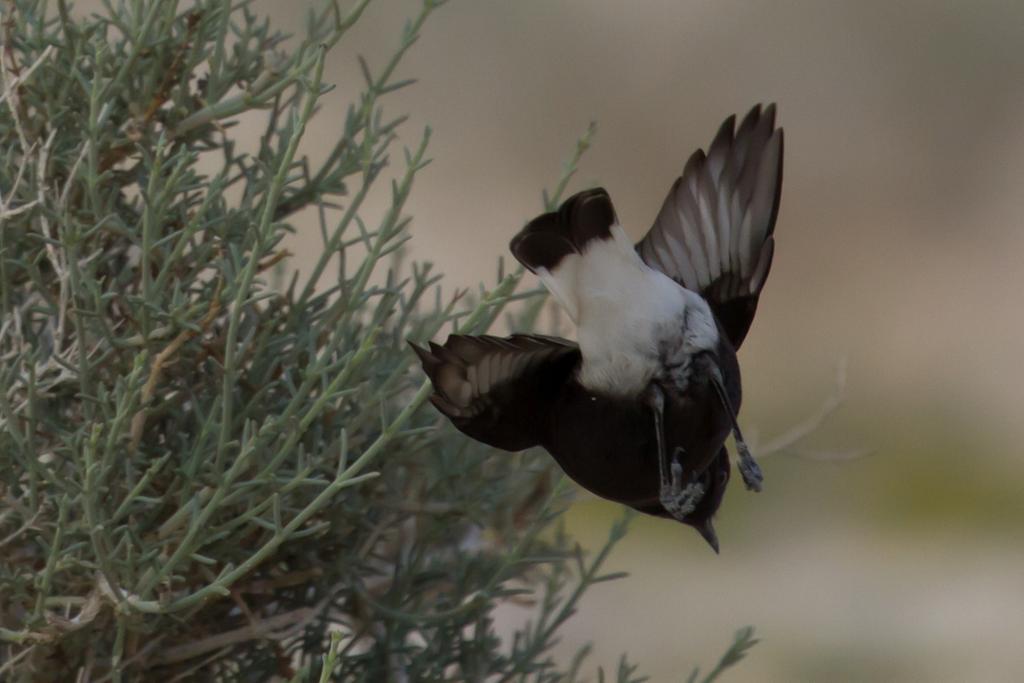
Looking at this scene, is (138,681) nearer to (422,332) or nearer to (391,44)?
(422,332)

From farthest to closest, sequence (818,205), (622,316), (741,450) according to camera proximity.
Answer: (818,205) < (741,450) < (622,316)

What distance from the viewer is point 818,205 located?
12.9 ft

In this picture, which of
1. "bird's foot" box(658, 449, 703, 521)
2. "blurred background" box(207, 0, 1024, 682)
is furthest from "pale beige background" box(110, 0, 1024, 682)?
"bird's foot" box(658, 449, 703, 521)

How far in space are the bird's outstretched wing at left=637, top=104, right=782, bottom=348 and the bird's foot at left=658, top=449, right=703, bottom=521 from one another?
0.44 feet

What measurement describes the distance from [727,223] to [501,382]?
0.79 ft

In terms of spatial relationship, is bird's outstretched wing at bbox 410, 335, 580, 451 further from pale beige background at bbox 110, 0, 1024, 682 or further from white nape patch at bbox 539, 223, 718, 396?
pale beige background at bbox 110, 0, 1024, 682

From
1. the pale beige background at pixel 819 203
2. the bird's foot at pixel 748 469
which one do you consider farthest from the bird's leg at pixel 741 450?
the pale beige background at pixel 819 203

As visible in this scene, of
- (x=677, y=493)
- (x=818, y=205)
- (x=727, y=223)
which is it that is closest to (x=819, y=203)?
(x=818, y=205)

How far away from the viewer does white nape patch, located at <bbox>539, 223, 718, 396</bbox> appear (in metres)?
0.94

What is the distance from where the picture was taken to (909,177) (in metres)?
3.99

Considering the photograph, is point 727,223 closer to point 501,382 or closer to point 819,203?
point 501,382

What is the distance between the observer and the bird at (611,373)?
928 millimetres

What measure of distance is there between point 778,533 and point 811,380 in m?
0.50

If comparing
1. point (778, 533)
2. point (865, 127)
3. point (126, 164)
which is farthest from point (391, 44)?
point (126, 164)
